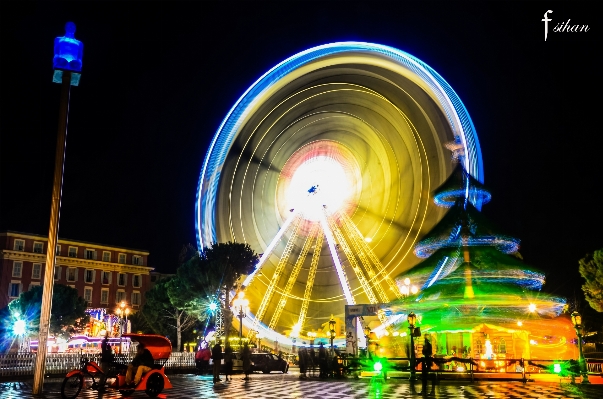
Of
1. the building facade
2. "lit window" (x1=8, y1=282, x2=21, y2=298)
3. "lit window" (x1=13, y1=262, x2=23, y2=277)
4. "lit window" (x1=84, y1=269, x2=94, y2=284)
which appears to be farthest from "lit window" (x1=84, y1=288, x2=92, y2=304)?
"lit window" (x1=13, y1=262, x2=23, y2=277)

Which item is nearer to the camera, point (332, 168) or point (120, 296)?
point (332, 168)

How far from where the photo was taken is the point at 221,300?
41.3m

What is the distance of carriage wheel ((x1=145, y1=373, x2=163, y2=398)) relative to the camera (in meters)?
13.2

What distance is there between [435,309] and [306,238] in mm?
13814

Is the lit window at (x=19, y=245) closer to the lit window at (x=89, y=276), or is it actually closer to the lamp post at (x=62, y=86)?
the lit window at (x=89, y=276)

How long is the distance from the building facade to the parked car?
3047cm

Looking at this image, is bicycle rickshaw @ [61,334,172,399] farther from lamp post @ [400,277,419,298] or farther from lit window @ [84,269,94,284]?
lit window @ [84,269,94,284]

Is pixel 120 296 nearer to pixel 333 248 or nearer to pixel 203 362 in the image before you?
pixel 333 248

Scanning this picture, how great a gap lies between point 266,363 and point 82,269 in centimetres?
4179

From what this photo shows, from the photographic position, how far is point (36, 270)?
58156 mm

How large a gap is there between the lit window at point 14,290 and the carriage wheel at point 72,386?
48460 millimetres

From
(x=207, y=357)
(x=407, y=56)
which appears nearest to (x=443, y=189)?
(x=407, y=56)

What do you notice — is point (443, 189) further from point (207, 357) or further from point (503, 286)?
point (207, 357)

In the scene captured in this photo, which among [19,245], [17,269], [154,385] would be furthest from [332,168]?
[17,269]
